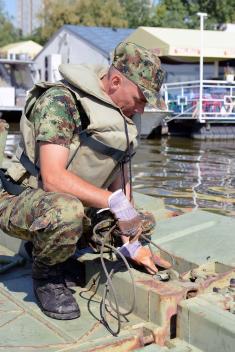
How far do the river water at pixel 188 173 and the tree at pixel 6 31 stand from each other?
4329 centimetres

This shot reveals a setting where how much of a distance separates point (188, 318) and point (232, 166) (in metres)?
9.48

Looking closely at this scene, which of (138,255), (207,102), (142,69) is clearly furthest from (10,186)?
(207,102)

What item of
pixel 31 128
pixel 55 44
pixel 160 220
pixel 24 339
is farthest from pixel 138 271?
pixel 55 44

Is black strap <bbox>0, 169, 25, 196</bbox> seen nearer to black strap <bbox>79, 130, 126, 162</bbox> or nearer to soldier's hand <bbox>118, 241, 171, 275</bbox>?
black strap <bbox>79, 130, 126, 162</bbox>

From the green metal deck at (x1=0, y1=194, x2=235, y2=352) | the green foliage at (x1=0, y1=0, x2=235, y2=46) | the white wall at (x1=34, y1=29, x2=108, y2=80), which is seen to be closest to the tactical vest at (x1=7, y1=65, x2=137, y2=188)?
the green metal deck at (x1=0, y1=194, x2=235, y2=352)

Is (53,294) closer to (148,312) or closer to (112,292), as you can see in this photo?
(112,292)

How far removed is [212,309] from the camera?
8.41 feet

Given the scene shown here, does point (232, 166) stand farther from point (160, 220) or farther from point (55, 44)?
point (55, 44)

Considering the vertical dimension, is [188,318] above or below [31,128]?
below

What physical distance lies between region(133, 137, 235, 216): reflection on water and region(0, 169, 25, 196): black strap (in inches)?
167

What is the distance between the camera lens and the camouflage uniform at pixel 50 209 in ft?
8.77

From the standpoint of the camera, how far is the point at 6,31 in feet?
198

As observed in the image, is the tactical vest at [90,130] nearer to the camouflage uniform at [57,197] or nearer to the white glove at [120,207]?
the camouflage uniform at [57,197]

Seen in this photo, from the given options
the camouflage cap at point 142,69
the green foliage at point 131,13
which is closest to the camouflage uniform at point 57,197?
the camouflage cap at point 142,69
